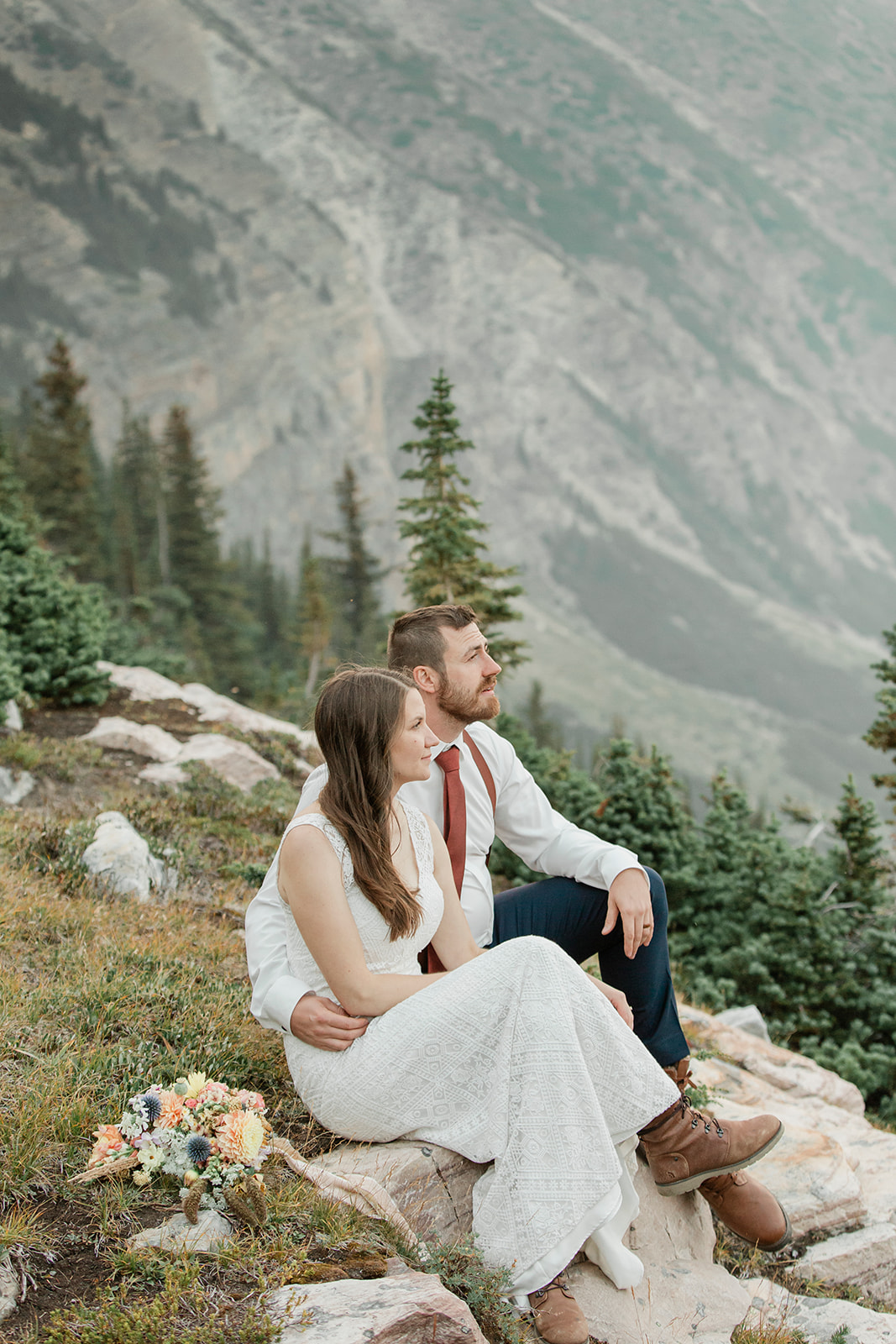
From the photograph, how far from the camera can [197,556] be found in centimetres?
5034

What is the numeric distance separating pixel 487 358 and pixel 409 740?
189m

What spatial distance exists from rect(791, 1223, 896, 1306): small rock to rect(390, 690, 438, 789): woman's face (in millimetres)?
2734

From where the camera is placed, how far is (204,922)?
552cm

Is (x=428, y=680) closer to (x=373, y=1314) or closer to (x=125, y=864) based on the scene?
(x=373, y=1314)

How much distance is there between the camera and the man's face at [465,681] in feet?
13.8

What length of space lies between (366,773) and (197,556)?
49.2 meters

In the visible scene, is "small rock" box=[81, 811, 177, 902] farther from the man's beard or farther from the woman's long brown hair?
the woman's long brown hair

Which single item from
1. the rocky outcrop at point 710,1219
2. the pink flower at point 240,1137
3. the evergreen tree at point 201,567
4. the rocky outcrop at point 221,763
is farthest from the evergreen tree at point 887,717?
the evergreen tree at point 201,567

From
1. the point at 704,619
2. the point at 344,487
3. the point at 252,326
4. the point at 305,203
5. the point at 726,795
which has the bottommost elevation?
the point at 704,619

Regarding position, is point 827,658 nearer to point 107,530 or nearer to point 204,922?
point 107,530

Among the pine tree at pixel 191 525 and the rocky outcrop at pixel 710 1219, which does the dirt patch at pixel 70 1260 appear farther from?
the pine tree at pixel 191 525

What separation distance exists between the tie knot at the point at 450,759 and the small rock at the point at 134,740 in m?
5.89

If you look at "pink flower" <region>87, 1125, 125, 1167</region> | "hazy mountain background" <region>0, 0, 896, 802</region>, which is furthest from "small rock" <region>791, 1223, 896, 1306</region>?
→ "hazy mountain background" <region>0, 0, 896, 802</region>

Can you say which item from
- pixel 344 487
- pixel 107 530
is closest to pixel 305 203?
pixel 107 530
